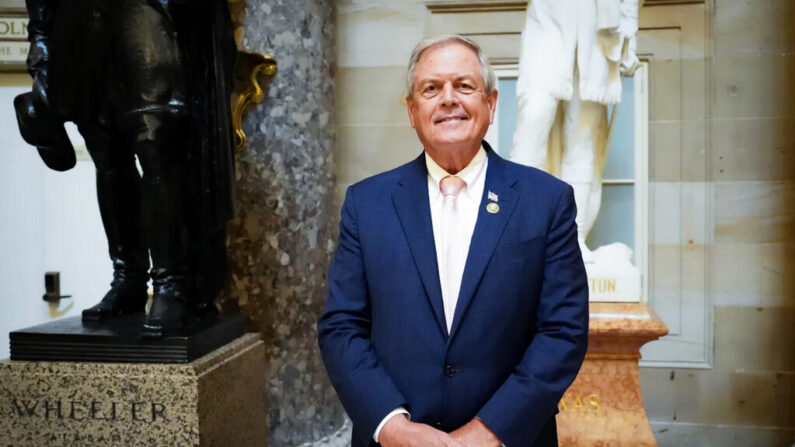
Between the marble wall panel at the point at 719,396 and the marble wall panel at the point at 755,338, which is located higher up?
the marble wall panel at the point at 755,338

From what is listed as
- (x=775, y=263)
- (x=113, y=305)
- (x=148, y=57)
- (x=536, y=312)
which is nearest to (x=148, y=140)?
(x=148, y=57)

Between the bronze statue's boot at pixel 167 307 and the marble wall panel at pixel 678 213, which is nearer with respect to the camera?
the bronze statue's boot at pixel 167 307

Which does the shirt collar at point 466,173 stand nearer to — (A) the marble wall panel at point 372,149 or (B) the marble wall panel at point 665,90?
(A) the marble wall panel at point 372,149

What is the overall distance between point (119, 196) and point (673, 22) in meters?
3.51

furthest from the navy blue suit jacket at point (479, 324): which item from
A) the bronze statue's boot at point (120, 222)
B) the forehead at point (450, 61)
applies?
the bronze statue's boot at point (120, 222)

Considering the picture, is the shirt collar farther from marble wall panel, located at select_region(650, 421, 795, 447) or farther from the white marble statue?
marble wall panel, located at select_region(650, 421, 795, 447)

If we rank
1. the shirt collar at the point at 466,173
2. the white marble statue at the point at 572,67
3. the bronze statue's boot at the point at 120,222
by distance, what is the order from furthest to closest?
the white marble statue at the point at 572,67 → the bronze statue's boot at the point at 120,222 → the shirt collar at the point at 466,173

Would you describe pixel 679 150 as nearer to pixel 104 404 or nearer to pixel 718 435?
pixel 718 435

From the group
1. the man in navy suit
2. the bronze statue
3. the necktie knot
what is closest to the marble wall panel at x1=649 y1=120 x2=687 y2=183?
the bronze statue

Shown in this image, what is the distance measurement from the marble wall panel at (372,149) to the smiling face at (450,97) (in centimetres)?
312

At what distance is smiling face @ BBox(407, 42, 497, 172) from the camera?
1.60 meters

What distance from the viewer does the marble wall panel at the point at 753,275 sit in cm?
441

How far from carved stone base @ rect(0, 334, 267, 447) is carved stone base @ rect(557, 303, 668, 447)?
5.70 ft

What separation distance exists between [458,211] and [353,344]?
15.7 inches
